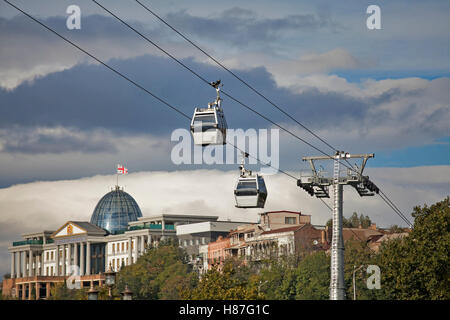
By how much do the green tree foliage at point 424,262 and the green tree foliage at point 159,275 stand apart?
211 feet

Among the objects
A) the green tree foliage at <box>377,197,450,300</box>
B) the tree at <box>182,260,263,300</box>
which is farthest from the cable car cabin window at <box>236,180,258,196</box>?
the green tree foliage at <box>377,197,450,300</box>

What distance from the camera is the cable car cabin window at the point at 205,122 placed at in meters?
56.5

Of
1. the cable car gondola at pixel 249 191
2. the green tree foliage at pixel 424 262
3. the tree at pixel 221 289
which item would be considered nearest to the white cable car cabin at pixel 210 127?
the cable car gondola at pixel 249 191

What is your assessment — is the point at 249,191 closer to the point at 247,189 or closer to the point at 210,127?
the point at 247,189

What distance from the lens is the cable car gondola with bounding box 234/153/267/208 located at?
68.8m

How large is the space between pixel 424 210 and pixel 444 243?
746cm

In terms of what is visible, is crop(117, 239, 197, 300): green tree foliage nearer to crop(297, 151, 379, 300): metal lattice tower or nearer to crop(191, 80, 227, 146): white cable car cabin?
crop(297, 151, 379, 300): metal lattice tower

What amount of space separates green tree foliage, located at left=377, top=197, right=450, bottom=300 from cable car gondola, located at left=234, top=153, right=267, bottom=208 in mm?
30649

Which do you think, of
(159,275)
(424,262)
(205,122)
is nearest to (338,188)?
(424,262)

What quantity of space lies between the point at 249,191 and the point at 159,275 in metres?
111

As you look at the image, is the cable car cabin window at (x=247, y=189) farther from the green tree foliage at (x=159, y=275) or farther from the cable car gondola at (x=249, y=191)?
the green tree foliage at (x=159, y=275)

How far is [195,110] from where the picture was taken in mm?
57969

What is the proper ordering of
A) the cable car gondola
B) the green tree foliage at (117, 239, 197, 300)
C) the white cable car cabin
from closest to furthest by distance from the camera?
the white cable car cabin, the cable car gondola, the green tree foliage at (117, 239, 197, 300)
